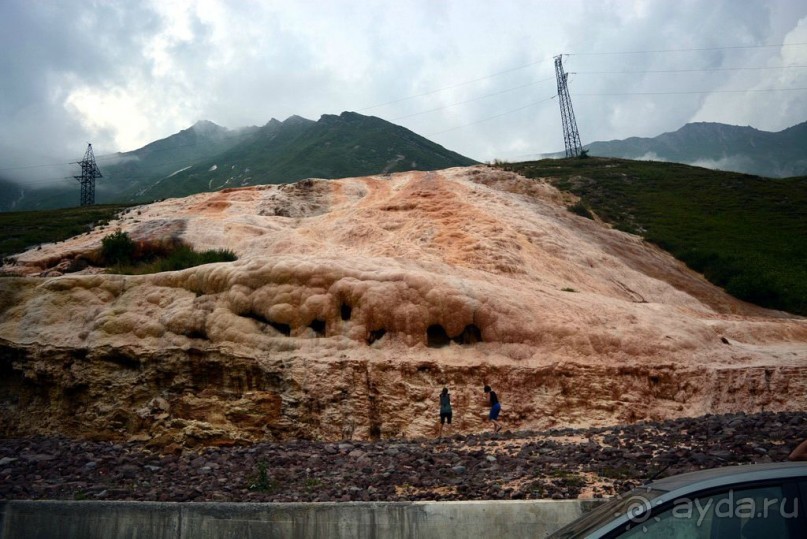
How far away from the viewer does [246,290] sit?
1575 cm

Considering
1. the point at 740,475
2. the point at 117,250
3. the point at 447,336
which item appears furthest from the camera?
the point at 117,250

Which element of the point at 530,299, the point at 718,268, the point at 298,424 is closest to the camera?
the point at 298,424

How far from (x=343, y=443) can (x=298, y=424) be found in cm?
193

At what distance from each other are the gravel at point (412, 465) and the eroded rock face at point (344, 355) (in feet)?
5.18

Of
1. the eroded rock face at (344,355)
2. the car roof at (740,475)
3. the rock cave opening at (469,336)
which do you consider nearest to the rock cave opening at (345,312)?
the eroded rock face at (344,355)

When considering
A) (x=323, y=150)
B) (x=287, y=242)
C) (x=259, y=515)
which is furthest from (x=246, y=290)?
(x=323, y=150)

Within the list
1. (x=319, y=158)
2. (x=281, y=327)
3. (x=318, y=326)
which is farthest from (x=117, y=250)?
(x=319, y=158)

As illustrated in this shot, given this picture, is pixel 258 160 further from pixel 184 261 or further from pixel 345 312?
pixel 345 312

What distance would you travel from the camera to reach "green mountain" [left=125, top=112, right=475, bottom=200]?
7281cm

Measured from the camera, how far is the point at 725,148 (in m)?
172

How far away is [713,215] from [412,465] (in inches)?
1521

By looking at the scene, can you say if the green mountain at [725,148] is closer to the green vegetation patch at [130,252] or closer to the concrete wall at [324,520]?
the green vegetation patch at [130,252]

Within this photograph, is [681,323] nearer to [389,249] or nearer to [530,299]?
[530,299]

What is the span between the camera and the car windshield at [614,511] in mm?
3574
